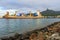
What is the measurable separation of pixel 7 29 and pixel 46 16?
1.08m

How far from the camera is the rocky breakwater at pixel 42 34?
3.08 meters

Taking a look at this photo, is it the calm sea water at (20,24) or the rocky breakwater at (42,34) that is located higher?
the calm sea water at (20,24)

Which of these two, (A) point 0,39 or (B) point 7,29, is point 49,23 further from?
(A) point 0,39

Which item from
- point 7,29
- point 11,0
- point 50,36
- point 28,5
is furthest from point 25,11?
point 50,36

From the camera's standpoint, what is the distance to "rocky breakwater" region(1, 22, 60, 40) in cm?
308

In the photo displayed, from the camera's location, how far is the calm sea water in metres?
3.12

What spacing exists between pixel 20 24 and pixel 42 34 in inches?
23.6

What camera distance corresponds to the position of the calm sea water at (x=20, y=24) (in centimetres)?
312

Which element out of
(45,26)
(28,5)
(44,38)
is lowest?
(44,38)

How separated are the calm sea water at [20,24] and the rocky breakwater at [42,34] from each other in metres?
0.11

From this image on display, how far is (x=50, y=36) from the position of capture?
3174 millimetres

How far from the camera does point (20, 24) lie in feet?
10.8

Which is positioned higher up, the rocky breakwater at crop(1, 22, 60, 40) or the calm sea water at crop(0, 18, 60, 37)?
the calm sea water at crop(0, 18, 60, 37)

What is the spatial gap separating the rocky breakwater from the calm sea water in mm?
107
